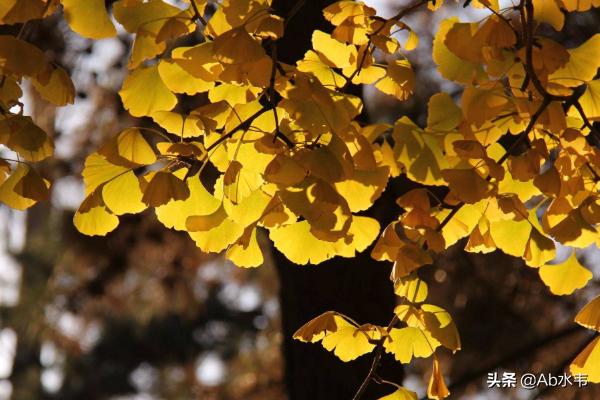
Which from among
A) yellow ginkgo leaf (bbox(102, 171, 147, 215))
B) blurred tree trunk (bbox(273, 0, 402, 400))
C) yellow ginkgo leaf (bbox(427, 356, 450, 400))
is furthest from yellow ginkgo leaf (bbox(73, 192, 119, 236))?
blurred tree trunk (bbox(273, 0, 402, 400))

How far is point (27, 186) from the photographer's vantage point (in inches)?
57.5

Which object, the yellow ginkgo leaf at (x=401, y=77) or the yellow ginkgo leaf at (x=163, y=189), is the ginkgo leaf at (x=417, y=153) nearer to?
the yellow ginkgo leaf at (x=401, y=77)

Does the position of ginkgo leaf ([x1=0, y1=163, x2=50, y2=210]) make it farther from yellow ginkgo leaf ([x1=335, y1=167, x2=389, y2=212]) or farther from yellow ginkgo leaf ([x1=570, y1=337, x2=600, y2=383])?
yellow ginkgo leaf ([x1=570, y1=337, x2=600, y2=383])

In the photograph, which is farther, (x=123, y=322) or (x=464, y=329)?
(x=123, y=322)

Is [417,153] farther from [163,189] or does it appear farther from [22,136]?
[22,136]

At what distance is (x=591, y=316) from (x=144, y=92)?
800 millimetres

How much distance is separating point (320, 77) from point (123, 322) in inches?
427

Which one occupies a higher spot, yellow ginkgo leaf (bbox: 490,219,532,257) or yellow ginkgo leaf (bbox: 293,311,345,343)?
yellow ginkgo leaf (bbox: 490,219,532,257)

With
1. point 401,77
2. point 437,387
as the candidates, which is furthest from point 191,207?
point 437,387

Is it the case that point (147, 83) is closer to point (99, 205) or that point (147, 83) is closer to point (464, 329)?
point (99, 205)

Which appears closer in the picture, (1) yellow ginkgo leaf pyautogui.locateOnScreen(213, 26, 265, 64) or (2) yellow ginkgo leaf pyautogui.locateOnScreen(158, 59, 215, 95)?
(1) yellow ginkgo leaf pyautogui.locateOnScreen(213, 26, 265, 64)

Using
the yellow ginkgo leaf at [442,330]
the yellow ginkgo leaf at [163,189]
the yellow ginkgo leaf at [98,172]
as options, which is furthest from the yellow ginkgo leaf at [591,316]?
the yellow ginkgo leaf at [98,172]

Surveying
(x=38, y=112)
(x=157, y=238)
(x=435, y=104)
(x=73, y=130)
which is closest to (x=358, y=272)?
(x=435, y=104)

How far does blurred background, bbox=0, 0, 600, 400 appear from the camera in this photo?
121 inches
